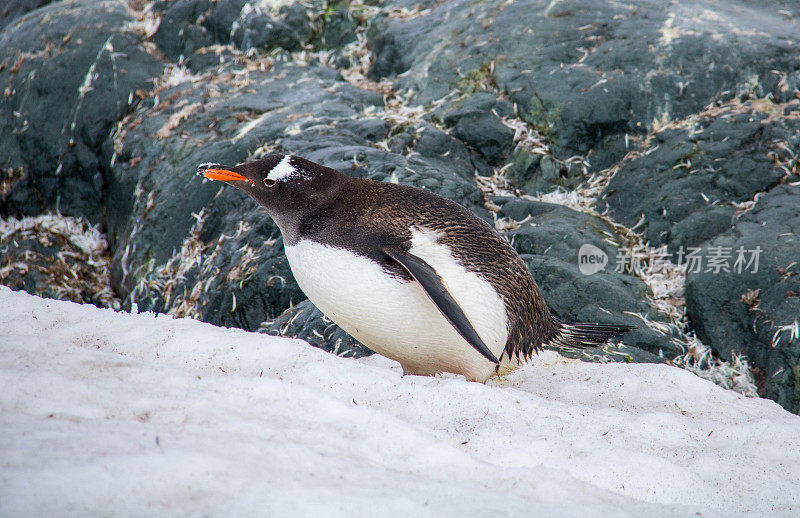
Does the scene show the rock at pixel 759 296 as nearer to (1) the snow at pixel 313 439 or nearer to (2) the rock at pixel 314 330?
(1) the snow at pixel 313 439

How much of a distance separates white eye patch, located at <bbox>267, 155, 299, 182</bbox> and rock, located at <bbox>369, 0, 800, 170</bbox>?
2958 millimetres

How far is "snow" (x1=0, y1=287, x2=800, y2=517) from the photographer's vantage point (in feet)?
4.33

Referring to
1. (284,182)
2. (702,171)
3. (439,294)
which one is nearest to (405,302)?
(439,294)

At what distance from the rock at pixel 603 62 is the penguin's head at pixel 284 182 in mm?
2946

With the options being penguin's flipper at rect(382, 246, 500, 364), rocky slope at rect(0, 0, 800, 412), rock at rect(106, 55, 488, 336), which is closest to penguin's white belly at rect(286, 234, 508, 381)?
penguin's flipper at rect(382, 246, 500, 364)

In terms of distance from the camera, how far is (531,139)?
5504 mm

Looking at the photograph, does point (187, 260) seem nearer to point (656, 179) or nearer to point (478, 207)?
point (478, 207)

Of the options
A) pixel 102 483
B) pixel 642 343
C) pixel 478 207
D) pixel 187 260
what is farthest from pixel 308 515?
pixel 187 260

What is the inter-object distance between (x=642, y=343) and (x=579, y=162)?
2015 mm

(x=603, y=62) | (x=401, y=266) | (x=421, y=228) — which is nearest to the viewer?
(x=401, y=266)

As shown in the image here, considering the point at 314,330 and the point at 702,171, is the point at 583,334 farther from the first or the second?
the point at 702,171

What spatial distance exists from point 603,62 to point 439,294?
3.96 meters

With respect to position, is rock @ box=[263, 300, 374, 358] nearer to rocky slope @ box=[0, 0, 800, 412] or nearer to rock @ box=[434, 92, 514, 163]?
rocky slope @ box=[0, 0, 800, 412]

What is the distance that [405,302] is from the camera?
285 cm
